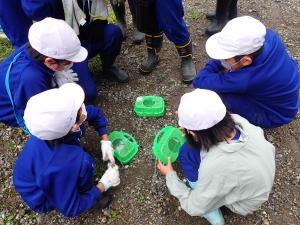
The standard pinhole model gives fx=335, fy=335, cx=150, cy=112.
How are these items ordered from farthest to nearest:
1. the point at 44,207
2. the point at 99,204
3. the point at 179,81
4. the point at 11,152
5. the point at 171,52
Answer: the point at 171,52
the point at 179,81
the point at 11,152
the point at 99,204
the point at 44,207

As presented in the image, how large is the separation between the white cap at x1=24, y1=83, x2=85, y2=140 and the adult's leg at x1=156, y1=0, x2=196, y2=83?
154 centimetres

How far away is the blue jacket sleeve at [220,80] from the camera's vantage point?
2.74 metres

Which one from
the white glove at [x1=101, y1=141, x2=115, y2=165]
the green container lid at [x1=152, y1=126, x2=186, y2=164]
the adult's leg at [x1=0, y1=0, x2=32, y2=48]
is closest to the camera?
the white glove at [x1=101, y1=141, x2=115, y2=165]

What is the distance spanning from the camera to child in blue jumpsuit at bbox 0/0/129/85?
10.4 ft

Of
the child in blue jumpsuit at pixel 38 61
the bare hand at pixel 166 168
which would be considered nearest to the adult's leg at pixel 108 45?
the child in blue jumpsuit at pixel 38 61

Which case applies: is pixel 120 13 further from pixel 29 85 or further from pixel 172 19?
pixel 29 85

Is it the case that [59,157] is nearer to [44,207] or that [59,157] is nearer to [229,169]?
[44,207]

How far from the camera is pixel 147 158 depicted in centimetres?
330

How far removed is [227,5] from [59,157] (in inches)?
114

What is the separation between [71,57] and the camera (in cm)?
287

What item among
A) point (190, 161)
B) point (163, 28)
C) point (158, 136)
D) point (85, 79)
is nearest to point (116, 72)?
point (85, 79)

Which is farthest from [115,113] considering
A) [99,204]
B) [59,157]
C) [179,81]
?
[59,157]

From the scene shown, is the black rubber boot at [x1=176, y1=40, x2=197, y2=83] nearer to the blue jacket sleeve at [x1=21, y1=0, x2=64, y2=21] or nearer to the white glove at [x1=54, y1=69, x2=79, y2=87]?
the white glove at [x1=54, y1=69, x2=79, y2=87]

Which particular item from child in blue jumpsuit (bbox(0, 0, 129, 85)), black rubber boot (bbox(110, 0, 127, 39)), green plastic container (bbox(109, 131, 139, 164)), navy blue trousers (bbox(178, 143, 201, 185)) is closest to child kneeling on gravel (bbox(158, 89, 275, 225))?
navy blue trousers (bbox(178, 143, 201, 185))
